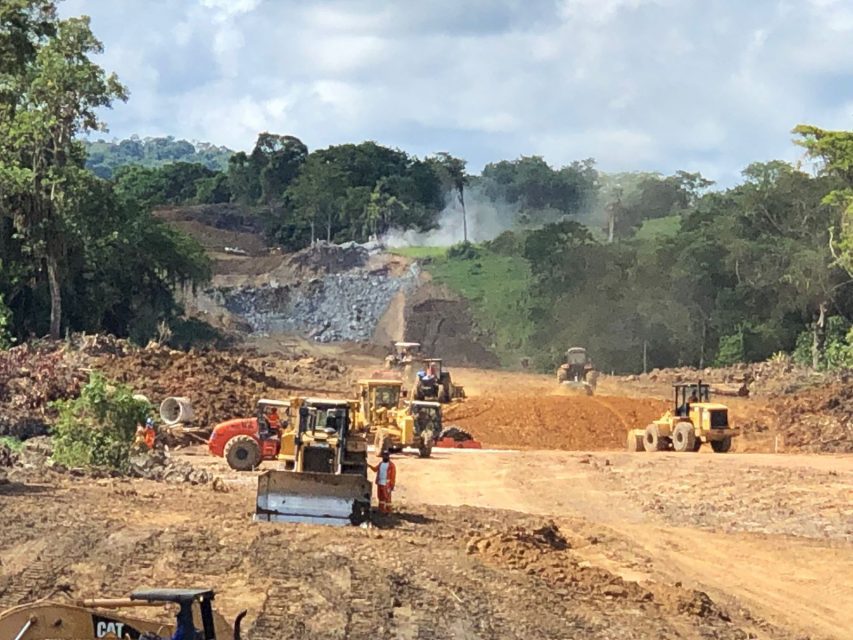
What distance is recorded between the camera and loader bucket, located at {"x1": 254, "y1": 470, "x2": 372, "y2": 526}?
61.3 feet

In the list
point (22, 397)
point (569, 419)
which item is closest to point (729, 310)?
point (569, 419)

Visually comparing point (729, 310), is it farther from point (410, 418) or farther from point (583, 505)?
point (583, 505)

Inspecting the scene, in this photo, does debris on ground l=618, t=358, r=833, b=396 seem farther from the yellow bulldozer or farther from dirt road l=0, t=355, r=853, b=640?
dirt road l=0, t=355, r=853, b=640

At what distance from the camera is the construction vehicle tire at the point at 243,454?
2864 centimetres

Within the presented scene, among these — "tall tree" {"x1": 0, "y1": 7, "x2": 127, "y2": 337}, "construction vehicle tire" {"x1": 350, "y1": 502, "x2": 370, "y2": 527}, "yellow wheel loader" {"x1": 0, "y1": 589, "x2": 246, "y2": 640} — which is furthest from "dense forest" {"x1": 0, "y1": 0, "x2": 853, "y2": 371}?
"yellow wheel loader" {"x1": 0, "y1": 589, "x2": 246, "y2": 640}

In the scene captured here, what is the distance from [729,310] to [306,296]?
1315 inches

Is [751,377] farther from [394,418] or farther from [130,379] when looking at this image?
[394,418]

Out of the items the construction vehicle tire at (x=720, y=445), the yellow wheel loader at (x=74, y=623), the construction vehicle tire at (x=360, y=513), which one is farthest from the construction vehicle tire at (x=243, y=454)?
the yellow wheel loader at (x=74, y=623)

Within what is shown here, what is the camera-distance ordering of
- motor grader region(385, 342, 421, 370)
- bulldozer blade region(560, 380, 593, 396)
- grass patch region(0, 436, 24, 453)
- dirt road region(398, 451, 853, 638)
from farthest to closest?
1. motor grader region(385, 342, 421, 370)
2. bulldozer blade region(560, 380, 593, 396)
3. grass patch region(0, 436, 24, 453)
4. dirt road region(398, 451, 853, 638)

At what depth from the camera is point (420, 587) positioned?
1445 cm

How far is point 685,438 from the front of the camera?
120 feet

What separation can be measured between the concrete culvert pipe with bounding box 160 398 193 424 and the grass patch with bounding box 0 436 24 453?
16.3 ft

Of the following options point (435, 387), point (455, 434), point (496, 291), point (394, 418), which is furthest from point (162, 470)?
point (496, 291)

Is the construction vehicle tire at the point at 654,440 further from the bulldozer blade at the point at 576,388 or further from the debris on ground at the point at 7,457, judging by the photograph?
the debris on ground at the point at 7,457
